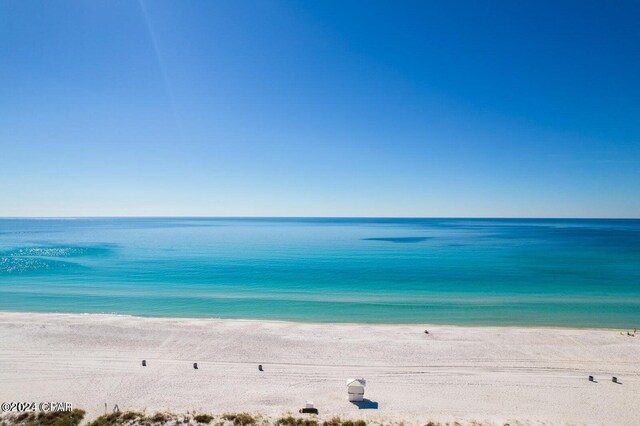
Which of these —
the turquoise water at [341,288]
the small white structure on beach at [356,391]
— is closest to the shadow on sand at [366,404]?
the small white structure on beach at [356,391]

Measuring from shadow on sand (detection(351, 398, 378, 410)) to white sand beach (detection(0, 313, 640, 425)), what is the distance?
0.65 ft

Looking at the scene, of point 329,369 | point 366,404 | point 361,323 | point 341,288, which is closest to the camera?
point 366,404

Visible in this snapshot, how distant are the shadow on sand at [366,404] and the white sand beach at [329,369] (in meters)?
0.20

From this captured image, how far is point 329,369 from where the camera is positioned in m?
15.9

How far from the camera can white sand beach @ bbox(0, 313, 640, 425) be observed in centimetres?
1260

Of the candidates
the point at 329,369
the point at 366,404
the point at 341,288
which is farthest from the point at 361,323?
the point at 366,404

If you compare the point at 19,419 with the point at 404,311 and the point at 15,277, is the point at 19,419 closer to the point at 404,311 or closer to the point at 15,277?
the point at 404,311

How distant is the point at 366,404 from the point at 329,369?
11.4 feet

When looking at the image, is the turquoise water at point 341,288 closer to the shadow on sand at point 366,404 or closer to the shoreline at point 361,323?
the shoreline at point 361,323

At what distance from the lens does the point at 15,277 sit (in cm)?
4053

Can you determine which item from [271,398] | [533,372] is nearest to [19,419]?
[271,398]

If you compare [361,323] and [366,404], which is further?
[361,323]

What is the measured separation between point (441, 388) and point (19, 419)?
1625 cm

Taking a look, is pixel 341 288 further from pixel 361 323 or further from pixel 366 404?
pixel 366 404
